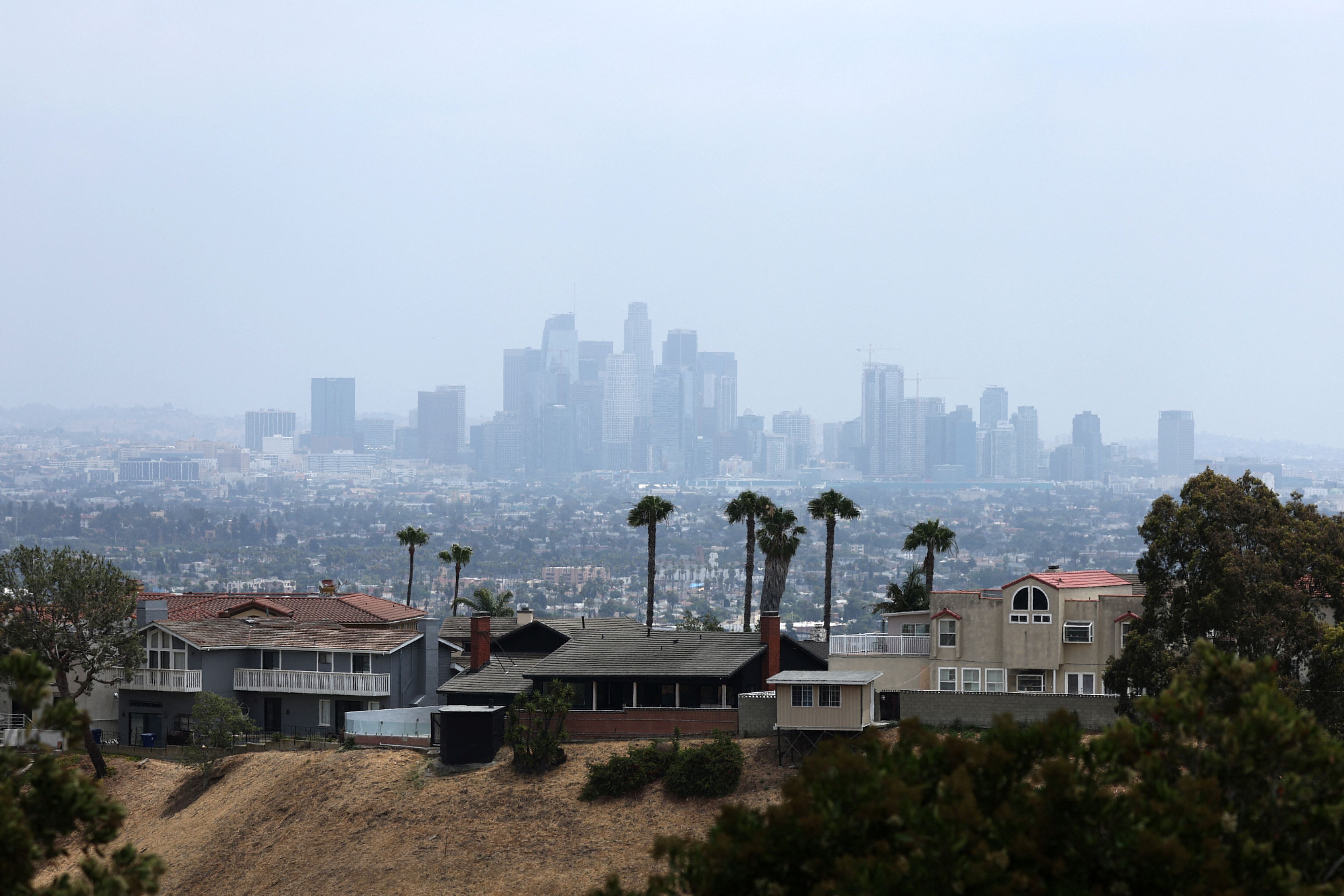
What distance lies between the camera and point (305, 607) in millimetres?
76312

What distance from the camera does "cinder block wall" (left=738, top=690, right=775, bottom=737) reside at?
164 feet

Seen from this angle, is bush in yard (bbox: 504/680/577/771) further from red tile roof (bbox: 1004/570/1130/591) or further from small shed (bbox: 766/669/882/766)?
red tile roof (bbox: 1004/570/1130/591)

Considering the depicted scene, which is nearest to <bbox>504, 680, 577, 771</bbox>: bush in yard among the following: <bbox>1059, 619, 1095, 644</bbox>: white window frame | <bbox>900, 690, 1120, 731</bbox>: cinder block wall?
<bbox>900, 690, 1120, 731</bbox>: cinder block wall

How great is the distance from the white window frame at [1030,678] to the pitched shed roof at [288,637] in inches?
1010

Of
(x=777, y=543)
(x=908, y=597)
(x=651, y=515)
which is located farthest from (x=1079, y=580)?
(x=651, y=515)

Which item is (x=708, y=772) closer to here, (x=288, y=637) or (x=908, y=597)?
(x=288, y=637)

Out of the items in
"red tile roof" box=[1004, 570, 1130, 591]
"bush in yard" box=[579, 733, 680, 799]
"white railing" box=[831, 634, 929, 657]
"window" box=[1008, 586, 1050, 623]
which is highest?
"red tile roof" box=[1004, 570, 1130, 591]

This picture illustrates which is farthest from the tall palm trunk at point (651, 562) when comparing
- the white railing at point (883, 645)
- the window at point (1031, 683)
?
the window at point (1031, 683)

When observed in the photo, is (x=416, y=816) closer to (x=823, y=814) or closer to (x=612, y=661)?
(x=612, y=661)

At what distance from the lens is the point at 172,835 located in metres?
51.0

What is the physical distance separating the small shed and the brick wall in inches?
152

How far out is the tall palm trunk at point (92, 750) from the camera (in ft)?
184

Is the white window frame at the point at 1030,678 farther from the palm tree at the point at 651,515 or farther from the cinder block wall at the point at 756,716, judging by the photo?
the palm tree at the point at 651,515

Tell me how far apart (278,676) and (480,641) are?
9.28 metres
